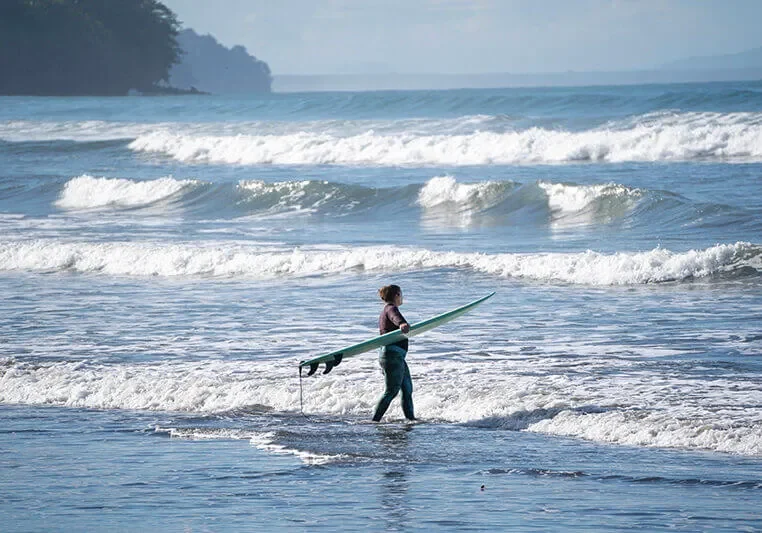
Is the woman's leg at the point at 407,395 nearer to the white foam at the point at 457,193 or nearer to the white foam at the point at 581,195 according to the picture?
the white foam at the point at 581,195

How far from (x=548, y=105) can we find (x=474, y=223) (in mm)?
29524

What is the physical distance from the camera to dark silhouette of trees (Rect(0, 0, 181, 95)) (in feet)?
374

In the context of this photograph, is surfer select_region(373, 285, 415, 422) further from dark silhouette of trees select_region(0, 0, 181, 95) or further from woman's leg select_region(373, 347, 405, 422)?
dark silhouette of trees select_region(0, 0, 181, 95)

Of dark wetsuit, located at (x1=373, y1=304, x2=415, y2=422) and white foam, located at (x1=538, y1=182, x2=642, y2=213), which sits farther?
white foam, located at (x1=538, y1=182, x2=642, y2=213)

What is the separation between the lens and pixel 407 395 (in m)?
11.0

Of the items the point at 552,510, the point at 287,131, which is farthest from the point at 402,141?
the point at 552,510

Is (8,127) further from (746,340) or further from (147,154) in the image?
(746,340)

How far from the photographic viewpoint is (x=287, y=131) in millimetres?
51781

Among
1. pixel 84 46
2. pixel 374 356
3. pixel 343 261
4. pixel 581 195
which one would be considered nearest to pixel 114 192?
pixel 581 195

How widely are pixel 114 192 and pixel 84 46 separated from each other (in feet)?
285

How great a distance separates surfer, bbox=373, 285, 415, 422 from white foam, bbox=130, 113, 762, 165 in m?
25.9

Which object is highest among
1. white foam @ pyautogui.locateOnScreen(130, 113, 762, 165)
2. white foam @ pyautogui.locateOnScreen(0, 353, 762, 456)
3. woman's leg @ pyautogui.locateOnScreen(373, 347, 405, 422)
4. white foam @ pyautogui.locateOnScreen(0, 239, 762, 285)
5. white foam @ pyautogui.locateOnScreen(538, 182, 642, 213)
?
white foam @ pyautogui.locateOnScreen(130, 113, 762, 165)

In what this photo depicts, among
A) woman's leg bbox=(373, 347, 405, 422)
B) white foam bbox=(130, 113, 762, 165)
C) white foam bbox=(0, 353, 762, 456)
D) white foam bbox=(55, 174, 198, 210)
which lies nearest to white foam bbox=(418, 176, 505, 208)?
white foam bbox=(55, 174, 198, 210)

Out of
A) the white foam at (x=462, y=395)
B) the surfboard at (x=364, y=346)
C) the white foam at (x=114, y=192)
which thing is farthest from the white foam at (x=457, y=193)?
the surfboard at (x=364, y=346)
